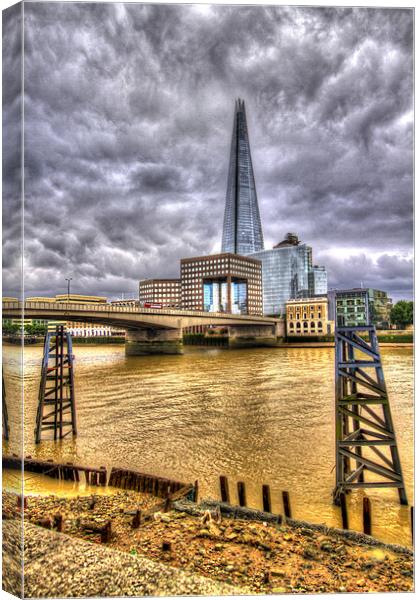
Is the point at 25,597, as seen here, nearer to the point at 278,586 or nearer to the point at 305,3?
the point at 278,586

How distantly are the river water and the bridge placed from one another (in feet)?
26.4

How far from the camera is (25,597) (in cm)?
330

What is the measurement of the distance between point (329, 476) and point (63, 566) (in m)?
5.31

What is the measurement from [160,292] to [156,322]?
22.7 meters

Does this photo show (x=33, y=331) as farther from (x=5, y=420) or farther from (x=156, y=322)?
(x=156, y=322)

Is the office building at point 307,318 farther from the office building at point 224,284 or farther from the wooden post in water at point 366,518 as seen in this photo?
the wooden post in water at point 366,518

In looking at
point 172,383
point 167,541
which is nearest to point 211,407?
point 172,383

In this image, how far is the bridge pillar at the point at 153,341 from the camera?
3916cm

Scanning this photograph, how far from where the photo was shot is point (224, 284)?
74312mm

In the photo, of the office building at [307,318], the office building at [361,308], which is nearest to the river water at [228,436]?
the office building at [361,308]

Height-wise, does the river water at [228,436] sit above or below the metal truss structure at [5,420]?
below

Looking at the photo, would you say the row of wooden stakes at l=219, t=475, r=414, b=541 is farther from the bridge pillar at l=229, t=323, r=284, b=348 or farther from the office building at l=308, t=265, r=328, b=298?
the bridge pillar at l=229, t=323, r=284, b=348

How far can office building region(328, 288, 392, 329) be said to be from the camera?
20.0ft

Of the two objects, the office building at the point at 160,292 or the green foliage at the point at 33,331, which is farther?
the office building at the point at 160,292
